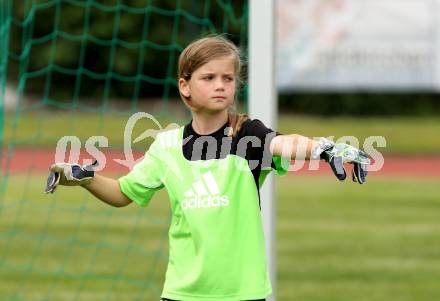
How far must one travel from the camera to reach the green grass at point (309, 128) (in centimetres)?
1870

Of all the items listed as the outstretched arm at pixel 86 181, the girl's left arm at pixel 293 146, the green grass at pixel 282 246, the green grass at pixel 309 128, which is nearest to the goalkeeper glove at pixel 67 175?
the outstretched arm at pixel 86 181

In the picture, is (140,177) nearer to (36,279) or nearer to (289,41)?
(36,279)

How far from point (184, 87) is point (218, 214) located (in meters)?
0.51

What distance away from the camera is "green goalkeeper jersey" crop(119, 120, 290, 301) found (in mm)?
4074

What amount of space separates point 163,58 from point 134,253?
31.8ft

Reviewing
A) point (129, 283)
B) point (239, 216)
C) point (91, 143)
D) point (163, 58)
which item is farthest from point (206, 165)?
point (163, 58)

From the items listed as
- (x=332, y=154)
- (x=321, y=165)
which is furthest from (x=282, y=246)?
(x=321, y=165)

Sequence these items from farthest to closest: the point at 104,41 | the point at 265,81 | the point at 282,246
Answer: the point at 104,41, the point at 282,246, the point at 265,81

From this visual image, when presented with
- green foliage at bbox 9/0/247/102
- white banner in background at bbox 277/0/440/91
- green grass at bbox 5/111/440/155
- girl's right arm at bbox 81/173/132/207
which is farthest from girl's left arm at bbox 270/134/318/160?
white banner in background at bbox 277/0/440/91

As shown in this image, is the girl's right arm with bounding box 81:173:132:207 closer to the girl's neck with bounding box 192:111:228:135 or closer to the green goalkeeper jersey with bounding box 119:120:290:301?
the green goalkeeper jersey with bounding box 119:120:290:301

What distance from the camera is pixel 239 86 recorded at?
4.42 m

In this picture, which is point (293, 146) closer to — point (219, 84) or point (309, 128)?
point (219, 84)

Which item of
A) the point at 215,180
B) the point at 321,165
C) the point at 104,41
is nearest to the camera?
the point at 215,180

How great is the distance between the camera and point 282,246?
997 cm
